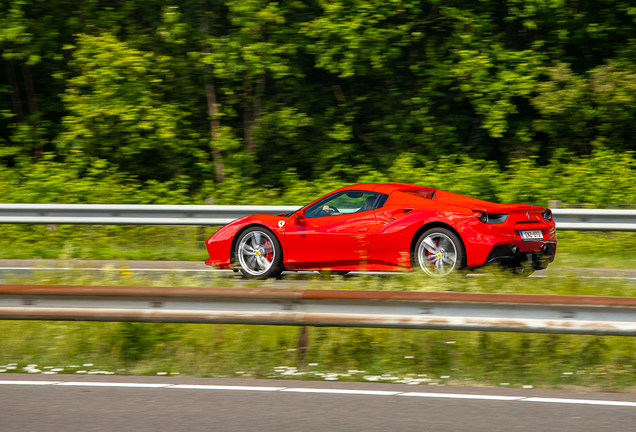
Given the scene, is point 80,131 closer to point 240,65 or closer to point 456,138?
point 240,65

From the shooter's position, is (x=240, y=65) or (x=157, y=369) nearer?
(x=157, y=369)

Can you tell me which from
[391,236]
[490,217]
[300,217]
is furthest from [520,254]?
[300,217]

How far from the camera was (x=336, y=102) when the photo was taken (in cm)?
2084

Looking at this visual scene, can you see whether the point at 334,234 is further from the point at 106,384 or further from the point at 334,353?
the point at 106,384

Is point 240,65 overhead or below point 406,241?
overhead

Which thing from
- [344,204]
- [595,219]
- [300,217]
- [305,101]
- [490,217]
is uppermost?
[305,101]

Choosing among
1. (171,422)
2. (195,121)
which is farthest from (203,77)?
(171,422)

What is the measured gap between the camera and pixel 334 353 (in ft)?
20.5

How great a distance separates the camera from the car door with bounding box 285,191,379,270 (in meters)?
9.14

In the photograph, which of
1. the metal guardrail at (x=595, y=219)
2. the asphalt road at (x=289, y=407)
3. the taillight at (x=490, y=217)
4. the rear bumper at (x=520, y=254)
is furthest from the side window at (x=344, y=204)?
the metal guardrail at (x=595, y=219)

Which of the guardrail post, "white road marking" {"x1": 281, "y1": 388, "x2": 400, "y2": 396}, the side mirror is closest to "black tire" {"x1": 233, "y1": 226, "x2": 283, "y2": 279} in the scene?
the side mirror

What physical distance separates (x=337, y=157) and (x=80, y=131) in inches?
244

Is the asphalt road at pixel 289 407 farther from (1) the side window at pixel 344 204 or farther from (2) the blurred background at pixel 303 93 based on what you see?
(2) the blurred background at pixel 303 93

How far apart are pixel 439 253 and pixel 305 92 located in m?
12.5
